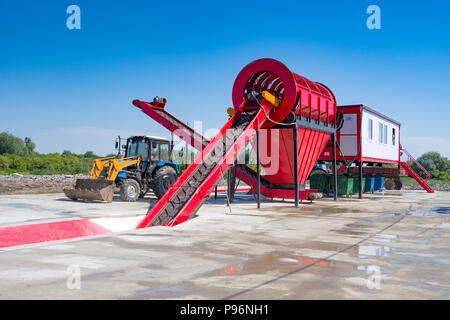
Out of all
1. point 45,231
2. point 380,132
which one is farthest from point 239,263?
point 380,132

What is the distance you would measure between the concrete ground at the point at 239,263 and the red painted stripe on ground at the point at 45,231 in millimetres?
711

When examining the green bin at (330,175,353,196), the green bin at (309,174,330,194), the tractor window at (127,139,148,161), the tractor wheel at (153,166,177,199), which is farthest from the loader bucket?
the green bin at (330,175,353,196)

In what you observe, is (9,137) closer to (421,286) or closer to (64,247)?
(64,247)

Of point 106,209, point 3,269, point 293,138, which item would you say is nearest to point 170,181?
point 106,209

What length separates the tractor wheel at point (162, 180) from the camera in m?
18.1

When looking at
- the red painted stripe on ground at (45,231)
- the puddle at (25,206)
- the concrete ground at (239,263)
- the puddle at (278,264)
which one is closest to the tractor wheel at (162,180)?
the puddle at (25,206)

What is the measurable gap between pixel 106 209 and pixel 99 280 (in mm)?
9573

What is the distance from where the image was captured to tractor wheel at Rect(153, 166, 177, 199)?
59.3 feet

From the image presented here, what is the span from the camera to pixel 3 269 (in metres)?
5.86

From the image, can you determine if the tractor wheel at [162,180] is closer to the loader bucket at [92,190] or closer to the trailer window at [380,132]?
the loader bucket at [92,190]

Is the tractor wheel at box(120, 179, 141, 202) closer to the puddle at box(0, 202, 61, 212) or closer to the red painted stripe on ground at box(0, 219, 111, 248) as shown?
the puddle at box(0, 202, 61, 212)

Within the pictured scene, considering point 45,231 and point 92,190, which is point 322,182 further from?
point 45,231

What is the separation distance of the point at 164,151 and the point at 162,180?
6.23 feet

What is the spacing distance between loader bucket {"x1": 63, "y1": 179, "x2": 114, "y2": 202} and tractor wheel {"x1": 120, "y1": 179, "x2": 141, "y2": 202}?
56 centimetres
